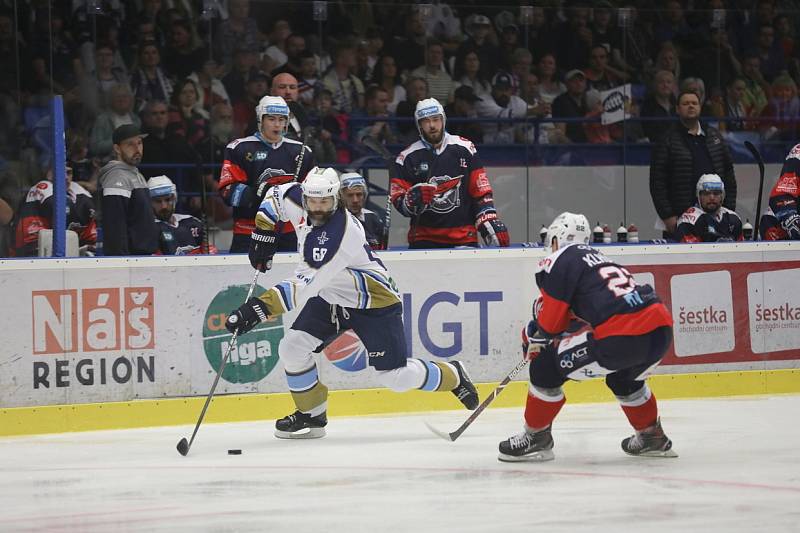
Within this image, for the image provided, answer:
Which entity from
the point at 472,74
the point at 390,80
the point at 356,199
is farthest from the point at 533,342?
the point at 472,74

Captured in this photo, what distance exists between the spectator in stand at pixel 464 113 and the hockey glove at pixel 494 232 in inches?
66.8

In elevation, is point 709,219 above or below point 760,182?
below

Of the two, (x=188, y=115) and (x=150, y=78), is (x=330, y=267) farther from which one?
(x=150, y=78)

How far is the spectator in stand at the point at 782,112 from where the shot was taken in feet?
35.3

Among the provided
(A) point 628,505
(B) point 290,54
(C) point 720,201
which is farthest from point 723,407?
(B) point 290,54

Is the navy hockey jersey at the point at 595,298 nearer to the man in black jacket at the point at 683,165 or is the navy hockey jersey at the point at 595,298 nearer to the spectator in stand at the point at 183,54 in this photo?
the man in black jacket at the point at 683,165

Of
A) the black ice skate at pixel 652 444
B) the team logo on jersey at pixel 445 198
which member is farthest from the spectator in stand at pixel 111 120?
the black ice skate at pixel 652 444

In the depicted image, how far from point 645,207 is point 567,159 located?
615 mm

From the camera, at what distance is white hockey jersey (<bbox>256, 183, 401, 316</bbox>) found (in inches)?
266

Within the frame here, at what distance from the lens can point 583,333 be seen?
6184 mm

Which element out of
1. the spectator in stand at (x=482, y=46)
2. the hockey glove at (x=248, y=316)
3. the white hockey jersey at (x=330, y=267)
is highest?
the spectator in stand at (x=482, y=46)

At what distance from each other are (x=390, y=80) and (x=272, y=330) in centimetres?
269

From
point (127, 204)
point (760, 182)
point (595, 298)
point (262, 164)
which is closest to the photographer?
point (595, 298)

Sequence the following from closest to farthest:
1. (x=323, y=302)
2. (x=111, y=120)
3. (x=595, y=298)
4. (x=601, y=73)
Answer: (x=595, y=298) → (x=323, y=302) → (x=111, y=120) → (x=601, y=73)
